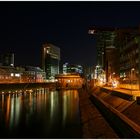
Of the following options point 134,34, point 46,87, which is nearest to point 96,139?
point 134,34

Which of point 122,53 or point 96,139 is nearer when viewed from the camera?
point 96,139

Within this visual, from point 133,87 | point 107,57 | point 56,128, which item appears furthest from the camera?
→ point 107,57

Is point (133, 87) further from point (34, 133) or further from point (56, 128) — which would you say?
point (34, 133)

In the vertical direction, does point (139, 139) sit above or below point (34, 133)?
above

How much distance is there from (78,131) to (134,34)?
15081 millimetres

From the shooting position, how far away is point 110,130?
22.7 metres

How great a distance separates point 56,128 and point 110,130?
305 inches

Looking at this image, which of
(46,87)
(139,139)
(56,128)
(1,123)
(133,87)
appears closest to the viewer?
(139,139)

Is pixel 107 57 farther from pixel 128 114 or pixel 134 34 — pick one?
pixel 128 114

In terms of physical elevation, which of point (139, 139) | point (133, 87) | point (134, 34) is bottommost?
point (139, 139)

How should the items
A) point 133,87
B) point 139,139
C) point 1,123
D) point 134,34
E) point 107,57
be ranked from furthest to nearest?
point 107,57 < point 133,87 < point 134,34 < point 1,123 < point 139,139

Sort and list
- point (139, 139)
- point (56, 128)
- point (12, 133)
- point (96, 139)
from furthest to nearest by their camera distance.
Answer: point (56, 128)
point (12, 133)
point (96, 139)
point (139, 139)

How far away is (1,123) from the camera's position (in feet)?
104

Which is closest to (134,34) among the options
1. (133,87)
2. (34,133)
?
(133,87)
